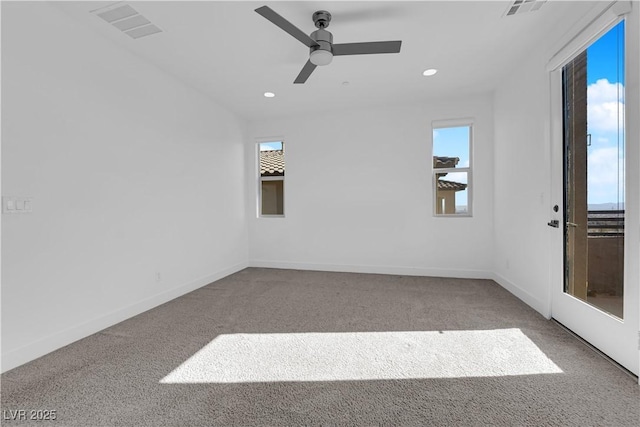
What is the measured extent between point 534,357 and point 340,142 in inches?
145

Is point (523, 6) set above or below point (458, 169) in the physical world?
above

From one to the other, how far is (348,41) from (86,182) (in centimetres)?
272

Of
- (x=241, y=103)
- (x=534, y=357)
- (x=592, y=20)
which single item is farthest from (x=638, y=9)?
(x=241, y=103)

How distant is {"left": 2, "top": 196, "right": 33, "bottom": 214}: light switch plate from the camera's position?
193 cm

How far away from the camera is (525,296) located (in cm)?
310

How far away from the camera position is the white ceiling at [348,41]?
88.7 inches

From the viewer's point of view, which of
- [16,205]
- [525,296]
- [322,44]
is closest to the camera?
[16,205]

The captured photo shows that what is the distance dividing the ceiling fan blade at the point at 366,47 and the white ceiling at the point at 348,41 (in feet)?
0.76

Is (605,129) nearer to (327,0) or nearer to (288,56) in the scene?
(327,0)

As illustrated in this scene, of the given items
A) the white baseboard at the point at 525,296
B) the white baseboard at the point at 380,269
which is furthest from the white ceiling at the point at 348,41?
the white baseboard at the point at 380,269

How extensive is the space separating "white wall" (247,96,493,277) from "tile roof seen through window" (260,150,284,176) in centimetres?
17

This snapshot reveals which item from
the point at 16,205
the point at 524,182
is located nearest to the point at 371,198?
the point at 524,182

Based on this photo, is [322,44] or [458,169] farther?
[458,169]

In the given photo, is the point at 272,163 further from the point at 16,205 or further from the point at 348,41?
the point at 16,205
